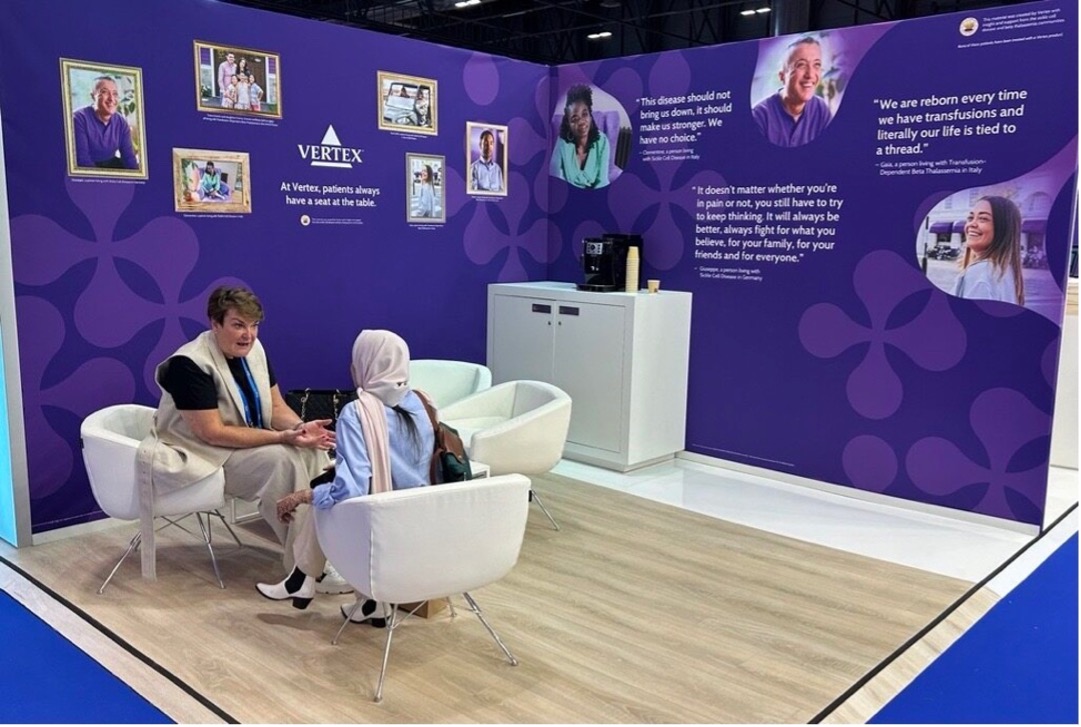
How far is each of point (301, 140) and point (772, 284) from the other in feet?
9.50

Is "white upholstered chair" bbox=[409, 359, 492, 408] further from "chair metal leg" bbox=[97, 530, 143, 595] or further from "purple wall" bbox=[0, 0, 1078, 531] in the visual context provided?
"chair metal leg" bbox=[97, 530, 143, 595]

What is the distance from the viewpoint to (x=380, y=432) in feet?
9.52

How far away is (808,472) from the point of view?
17.5 feet

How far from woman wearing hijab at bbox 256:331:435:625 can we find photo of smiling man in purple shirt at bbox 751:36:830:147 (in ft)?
10.5

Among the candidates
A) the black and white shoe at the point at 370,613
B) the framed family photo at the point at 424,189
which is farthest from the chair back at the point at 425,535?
the framed family photo at the point at 424,189

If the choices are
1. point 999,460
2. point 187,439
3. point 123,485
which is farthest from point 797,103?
point 123,485

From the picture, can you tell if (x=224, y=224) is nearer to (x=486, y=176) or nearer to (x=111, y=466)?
(x=111, y=466)

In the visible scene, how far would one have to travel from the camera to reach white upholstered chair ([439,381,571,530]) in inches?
161

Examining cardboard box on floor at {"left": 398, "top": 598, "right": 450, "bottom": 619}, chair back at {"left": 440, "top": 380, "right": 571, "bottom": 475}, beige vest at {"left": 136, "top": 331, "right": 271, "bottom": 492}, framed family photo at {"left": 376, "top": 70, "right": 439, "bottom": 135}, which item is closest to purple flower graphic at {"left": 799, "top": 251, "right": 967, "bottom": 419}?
chair back at {"left": 440, "top": 380, "right": 571, "bottom": 475}

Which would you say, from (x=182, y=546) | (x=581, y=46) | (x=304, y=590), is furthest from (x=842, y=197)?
(x=581, y=46)

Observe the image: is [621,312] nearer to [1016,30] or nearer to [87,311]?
[1016,30]

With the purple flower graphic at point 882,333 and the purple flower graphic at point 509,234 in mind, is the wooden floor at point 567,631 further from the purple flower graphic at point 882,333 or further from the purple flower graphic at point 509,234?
the purple flower graphic at point 509,234

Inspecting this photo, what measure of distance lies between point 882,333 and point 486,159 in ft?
9.16

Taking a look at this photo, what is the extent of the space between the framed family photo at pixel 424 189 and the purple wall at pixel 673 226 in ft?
0.18
